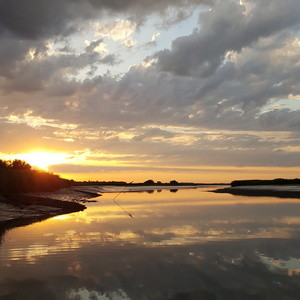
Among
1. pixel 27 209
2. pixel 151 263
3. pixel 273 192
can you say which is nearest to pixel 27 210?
pixel 27 209

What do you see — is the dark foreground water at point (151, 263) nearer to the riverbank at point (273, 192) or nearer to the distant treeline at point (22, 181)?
the distant treeline at point (22, 181)

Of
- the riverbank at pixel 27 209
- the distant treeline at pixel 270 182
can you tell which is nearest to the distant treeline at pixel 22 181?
the riverbank at pixel 27 209

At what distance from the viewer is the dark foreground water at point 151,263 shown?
10023 millimetres

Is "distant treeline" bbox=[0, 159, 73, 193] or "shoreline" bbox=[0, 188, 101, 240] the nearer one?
"shoreline" bbox=[0, 188, 101, 240]

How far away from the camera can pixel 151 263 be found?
13.3 metres

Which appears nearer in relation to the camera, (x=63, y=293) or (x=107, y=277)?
(x=63, y=293)

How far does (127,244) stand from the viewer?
56.5 feet

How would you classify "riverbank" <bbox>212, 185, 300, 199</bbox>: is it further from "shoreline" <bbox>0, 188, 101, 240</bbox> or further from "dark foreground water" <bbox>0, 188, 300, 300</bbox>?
"dark foreground water" <bbox>0, 188, 300, 300</bbox>

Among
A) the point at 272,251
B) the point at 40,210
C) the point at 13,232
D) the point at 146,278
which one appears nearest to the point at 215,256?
the point at 272,251

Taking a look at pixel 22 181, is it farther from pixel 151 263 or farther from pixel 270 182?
pixel 270 182

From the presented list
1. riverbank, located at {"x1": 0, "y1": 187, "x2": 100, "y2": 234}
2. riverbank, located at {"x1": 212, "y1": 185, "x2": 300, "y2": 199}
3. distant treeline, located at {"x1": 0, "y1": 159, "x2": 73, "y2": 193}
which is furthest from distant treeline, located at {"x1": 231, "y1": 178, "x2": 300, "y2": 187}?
riverbank, located at {"x1": 0, "y1": 187, "x2": 100, "y2": 234}

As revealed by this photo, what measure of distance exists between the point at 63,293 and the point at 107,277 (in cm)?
190

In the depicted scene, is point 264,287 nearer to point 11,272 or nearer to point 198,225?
point 11,272

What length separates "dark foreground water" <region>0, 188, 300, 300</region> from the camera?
32.9ft
